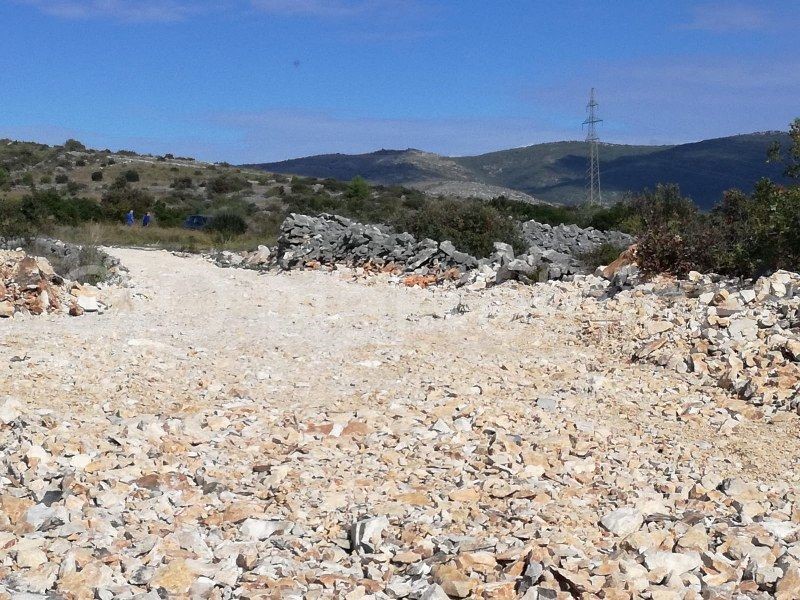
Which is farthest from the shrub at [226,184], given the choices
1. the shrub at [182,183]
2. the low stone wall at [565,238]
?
the low stone wall at [565,238]

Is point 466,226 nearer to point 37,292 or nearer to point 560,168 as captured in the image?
point 37,292

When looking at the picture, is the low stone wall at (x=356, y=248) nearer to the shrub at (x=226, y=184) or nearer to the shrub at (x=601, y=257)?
the shrub at (x=601, y=257)

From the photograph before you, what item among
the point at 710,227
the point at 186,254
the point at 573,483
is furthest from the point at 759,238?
the point at 186,254

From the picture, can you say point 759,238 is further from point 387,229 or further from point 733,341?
point 387,229

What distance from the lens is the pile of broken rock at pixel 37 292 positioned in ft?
34.7

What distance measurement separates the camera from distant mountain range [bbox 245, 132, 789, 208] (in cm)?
6066

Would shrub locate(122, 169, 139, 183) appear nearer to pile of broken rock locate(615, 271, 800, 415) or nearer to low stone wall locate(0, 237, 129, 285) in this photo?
low stone wall locate(0, 237, 129, 285)

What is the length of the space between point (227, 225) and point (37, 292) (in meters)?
16.5

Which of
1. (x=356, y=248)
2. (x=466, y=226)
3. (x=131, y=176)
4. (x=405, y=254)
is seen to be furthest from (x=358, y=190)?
(x=405, y=254)

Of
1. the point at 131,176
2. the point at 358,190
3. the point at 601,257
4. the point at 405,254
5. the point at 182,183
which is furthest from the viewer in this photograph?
the point at 131,176

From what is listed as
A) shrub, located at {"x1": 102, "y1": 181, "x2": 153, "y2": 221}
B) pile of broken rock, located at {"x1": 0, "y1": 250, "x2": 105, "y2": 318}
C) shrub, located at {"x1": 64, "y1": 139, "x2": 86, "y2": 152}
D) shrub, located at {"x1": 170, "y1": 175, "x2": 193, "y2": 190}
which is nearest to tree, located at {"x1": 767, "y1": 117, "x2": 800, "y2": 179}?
pile of broken rock, located at {"x1": 0, "y1": 250, "x2": 105, "y2": 318}

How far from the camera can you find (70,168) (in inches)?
1955

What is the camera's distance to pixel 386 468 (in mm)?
5332

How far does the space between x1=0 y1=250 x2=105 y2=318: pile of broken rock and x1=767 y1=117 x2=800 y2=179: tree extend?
378 inches
